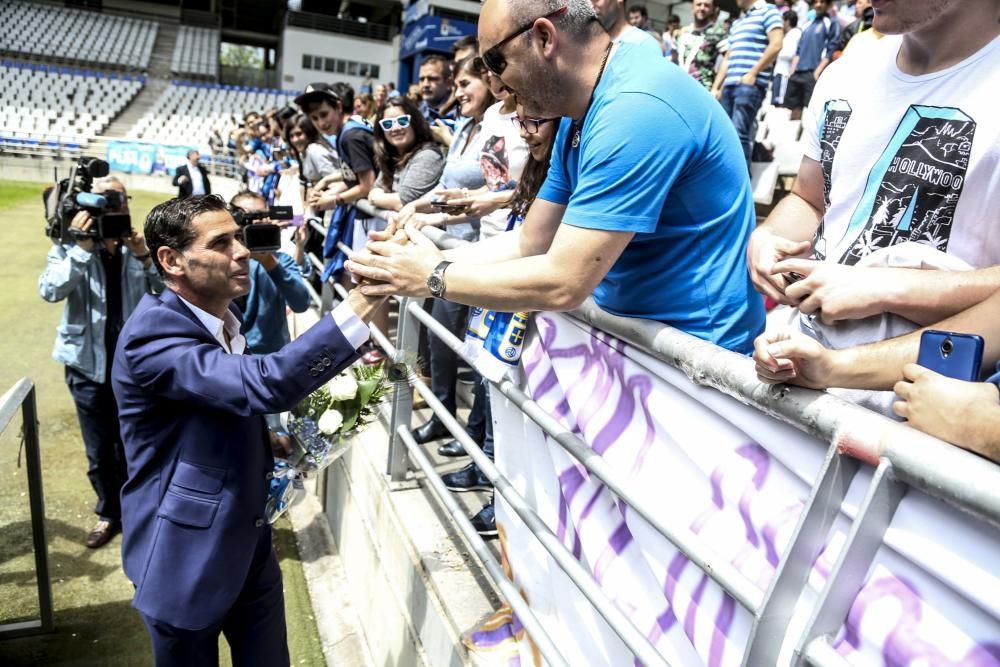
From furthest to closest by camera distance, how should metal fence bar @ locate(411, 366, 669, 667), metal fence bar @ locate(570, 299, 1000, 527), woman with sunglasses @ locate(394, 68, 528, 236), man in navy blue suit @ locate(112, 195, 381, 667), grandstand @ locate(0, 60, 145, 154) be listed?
grandstand @ locate(0, 60, 145, 154), woman with sunglasses @ locate(394, 68, 528, 236), man in navy blue suit @ locate(112, 195, 381, 667), metal fence bar @ locate(411, 366, 669, 667), metal fence bar @ locate(570, 299, 1000, 527)

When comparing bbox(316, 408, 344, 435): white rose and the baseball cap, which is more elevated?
the baseball cap

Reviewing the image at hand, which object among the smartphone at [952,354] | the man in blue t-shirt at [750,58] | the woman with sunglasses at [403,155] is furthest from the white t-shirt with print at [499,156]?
the man in blue t-shirt at [750,58]

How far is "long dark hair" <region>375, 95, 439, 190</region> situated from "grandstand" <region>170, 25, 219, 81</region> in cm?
3873

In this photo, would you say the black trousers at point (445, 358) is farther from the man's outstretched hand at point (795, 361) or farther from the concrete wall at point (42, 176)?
the concrete wall at point (42, 176)

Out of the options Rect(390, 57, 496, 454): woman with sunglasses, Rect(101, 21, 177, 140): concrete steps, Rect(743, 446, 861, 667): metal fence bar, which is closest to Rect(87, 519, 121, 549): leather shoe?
Rect(390, 57, 496, 454): woman with sunglasses

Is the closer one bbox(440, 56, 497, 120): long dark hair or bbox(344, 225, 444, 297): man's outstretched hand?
bbox(344, 225, 444, 297): man's outstretched hand

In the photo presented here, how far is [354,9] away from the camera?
4238 cm

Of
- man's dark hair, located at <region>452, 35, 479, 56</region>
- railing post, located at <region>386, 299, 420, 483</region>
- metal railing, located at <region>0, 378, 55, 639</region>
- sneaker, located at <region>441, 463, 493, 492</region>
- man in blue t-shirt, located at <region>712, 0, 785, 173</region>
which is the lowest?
metal railing, located at <region>0, 378, 55, 639</region>

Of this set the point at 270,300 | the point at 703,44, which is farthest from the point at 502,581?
the point at 703,44

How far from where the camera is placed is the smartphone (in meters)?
0.94

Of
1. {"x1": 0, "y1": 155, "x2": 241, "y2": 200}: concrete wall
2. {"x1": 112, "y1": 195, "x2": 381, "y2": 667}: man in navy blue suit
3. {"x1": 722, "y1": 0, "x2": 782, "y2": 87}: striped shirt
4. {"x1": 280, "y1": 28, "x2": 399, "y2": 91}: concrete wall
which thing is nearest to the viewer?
{"x1": 112, "y1": 195, "x2": 381, "y2": 667}: man in navy blue suit

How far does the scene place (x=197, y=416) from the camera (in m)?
1.99

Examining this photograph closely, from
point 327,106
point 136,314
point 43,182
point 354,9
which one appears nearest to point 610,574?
point 136,314

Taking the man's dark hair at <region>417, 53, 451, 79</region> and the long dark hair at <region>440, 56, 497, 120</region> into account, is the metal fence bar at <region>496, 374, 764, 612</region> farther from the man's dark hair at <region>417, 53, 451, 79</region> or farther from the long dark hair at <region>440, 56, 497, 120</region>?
the man's dark hair at <region>417, 53, 451, 79</region>
